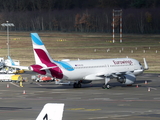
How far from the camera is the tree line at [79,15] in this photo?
168000mm

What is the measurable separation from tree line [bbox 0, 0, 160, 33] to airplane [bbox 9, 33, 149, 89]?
318 ft

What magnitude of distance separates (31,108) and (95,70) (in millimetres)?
21917

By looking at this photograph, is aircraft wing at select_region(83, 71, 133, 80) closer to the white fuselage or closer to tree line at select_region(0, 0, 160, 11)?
the white fuselage

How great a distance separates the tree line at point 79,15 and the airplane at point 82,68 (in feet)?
318

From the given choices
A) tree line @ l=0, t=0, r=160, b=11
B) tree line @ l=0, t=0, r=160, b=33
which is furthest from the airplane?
tree line @ l=0, t=0, r=160, b=11

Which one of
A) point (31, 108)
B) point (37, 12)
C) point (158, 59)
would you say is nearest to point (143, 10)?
point (37, 12)

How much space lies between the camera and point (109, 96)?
54188 mm

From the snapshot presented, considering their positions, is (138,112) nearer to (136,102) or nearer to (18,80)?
(136,102)

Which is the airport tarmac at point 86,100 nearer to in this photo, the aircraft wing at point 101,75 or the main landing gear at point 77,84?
the main landing gear at point 77,84

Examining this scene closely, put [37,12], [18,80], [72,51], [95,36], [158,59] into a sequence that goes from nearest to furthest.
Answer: [18,80], [158,59], [72,51], [95,36], [37,12]

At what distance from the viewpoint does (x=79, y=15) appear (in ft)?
556

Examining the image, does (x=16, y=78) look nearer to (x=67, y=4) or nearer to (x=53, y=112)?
(x=53, y=112)

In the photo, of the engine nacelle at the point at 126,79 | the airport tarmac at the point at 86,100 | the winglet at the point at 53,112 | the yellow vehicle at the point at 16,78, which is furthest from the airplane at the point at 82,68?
the winglet at the point at 53,112

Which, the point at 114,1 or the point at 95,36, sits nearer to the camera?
the point at 95,36
